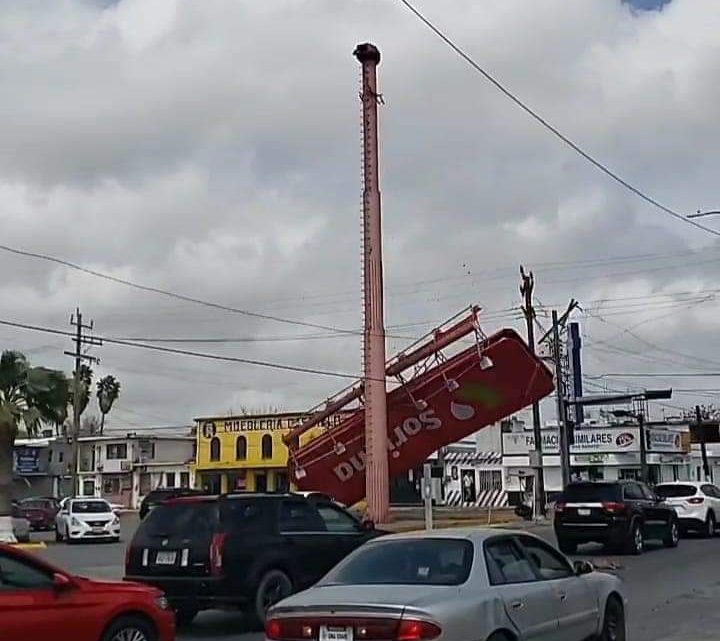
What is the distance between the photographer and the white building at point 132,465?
84812mm

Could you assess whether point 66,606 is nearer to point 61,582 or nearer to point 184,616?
point 61,582

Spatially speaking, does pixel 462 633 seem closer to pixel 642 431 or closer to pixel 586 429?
pixel 642 431

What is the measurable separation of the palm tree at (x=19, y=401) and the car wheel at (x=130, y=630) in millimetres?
33619

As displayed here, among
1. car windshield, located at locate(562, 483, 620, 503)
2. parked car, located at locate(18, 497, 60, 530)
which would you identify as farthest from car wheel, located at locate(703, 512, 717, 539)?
parked car, located at locate(18, 497, 60, 530)

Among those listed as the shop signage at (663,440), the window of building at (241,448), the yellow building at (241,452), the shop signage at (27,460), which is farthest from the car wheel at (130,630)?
the shop signage at (27,460)

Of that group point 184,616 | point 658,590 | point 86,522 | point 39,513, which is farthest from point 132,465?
point 184,616

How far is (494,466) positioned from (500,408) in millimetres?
40536

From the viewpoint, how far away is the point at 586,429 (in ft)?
251

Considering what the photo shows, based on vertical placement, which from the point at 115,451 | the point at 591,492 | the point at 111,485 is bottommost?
the point at 591,492

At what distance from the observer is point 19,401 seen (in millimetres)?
44594

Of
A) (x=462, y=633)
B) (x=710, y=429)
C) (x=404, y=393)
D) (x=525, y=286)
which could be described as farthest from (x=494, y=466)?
(x=462, y=633)

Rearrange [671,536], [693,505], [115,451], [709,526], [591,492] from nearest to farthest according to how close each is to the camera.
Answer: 1. [591,492]
2. [671,536]
3. [693,505]
4. [709,526]
5. [115,451]

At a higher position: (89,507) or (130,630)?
(89,507)

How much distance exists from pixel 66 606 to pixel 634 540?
18.7 metres
